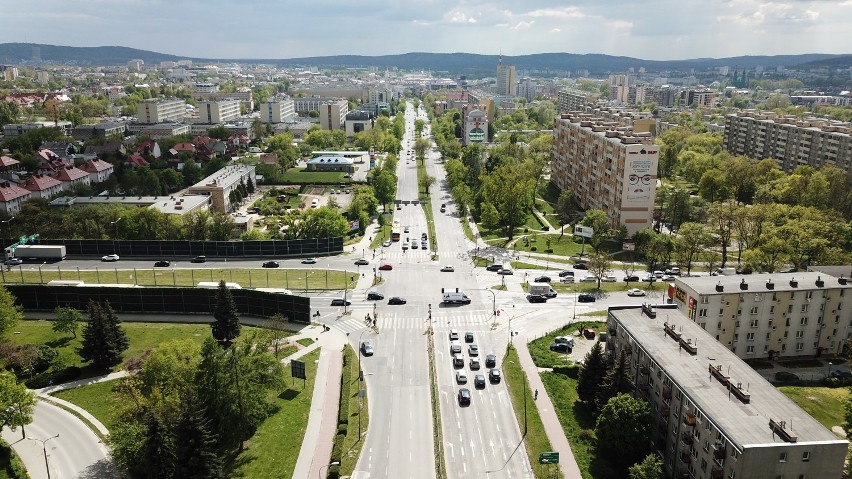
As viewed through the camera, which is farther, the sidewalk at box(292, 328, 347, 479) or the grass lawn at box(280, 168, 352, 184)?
the grass lawn at box(280, 168, 352, 184)

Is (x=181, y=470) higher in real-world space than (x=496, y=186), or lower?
lower

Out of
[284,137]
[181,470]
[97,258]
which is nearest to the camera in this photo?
Answer: [181,470]

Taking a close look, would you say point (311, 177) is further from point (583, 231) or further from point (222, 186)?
point (583, 231)

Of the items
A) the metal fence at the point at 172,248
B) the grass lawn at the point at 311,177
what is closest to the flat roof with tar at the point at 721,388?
the metal fence at the point at 172,248

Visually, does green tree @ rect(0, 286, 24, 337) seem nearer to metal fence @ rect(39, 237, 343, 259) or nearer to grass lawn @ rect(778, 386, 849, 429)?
metal fence @ rect(39, 237, 343, 259)

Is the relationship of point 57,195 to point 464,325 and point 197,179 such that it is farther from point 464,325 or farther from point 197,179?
point 464,325

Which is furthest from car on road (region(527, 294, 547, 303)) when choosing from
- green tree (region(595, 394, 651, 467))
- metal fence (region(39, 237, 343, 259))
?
metal fence (region(39, 237, 343, 259))

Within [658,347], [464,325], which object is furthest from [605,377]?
[464,325]
